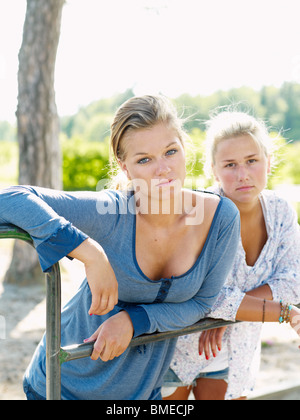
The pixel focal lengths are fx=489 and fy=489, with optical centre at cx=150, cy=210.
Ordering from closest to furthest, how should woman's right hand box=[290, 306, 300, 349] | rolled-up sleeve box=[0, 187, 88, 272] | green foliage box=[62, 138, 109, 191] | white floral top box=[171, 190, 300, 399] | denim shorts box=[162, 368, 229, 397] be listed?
rolled-up sleeve box=[0, 187, 88, 272], woman's right hand box=[290, 306, 300, 349], white floral top box=[171, 190, 300, 399], denim shorts box=[162, 368, 229, 397], green foliage box=[62, 138, 109, 191]

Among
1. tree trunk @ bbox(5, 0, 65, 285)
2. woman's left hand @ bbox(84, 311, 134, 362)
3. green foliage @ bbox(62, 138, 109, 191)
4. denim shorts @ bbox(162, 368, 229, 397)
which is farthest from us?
green foliage @ bbox(62, 138, 109, 191)

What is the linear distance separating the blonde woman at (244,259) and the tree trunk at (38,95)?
4422 mm

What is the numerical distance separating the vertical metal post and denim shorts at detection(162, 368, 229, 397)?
3.36 feet

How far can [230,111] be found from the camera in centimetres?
252

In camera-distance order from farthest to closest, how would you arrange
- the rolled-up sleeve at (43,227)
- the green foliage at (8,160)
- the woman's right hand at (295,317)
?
the green foliage at (8,160) → the woman's right hand at (295,317) → the rolled-up sleeve at (43,227)

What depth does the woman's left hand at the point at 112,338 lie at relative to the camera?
1506 mm

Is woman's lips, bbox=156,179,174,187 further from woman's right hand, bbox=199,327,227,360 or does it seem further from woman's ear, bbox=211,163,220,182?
woman's right hand, bbox=199,327,227,360

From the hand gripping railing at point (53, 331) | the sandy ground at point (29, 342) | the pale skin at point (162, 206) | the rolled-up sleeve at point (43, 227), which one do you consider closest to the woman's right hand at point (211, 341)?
the pale skin at point (162, 206)

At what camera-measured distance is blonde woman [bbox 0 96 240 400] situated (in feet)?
5.57

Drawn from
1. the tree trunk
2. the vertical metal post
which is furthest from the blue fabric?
the tree trunk

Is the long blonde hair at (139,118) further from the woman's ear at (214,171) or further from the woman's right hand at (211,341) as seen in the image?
the woman's right hand at (211,341)

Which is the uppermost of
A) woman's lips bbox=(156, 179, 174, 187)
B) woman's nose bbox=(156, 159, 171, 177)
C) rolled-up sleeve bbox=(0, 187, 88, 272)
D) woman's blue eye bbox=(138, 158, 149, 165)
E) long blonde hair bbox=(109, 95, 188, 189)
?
long blonde hair bbox=(109, 95, 188, 189)

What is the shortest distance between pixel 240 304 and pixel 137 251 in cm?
49

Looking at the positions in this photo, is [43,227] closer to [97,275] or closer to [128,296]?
[97,275]
